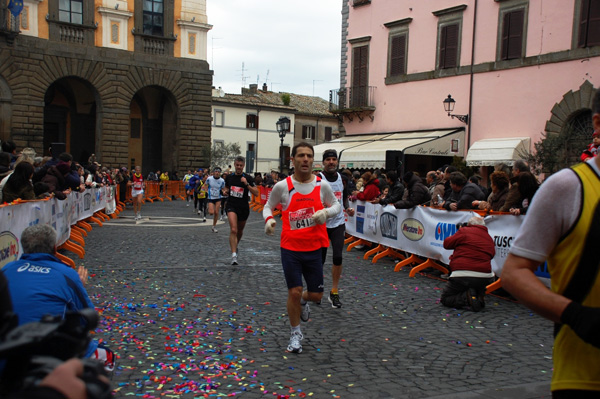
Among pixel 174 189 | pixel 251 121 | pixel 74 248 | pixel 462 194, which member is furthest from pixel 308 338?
pixel 251 121

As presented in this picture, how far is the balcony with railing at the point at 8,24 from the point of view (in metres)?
30.1

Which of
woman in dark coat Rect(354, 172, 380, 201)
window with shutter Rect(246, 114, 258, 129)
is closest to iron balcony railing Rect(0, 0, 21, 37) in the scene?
woman in dark coat Rect(354, 172, 380, 201)

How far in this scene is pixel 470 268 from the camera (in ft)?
25.9

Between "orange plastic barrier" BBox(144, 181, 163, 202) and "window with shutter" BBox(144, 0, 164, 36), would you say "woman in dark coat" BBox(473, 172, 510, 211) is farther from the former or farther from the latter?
"window with shutter" BBox(144, 0, 164, 36)

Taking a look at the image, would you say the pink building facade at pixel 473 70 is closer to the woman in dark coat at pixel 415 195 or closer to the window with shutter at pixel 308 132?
the woman in dark coat at pixel 415 195

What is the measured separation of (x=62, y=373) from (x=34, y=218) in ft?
25.5

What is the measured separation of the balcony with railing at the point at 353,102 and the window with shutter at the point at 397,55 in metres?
1.56

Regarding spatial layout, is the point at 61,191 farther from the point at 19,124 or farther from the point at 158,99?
the point at 158,99

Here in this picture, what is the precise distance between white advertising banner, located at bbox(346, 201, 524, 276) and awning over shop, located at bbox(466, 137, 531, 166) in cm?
993

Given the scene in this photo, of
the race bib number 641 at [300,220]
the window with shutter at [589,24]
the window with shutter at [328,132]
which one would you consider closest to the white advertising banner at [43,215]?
the race bib number 641 at [300,220]

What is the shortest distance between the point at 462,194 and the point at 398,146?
1516 cm

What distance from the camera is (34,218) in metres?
8.85

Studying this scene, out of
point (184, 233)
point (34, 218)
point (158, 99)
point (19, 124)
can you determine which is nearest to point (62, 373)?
point (34, 218)

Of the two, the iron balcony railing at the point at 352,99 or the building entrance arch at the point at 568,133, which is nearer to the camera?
the building entrance arch at the point at 568,133
